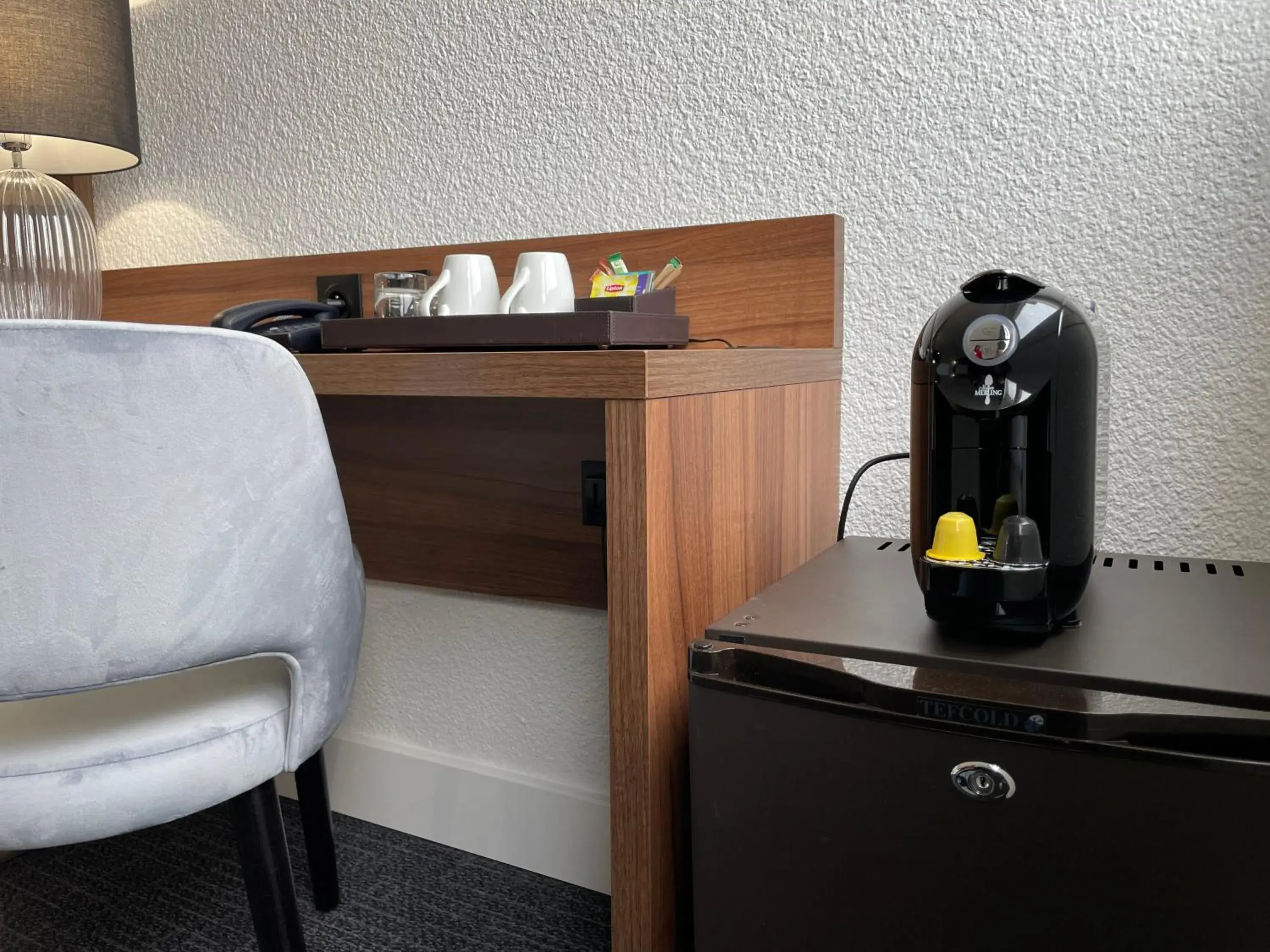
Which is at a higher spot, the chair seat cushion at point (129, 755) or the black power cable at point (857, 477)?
→ the black power cable at point (857, 477)

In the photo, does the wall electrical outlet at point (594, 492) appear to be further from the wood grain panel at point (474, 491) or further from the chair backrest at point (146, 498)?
the chair backrest at point (146, 498)

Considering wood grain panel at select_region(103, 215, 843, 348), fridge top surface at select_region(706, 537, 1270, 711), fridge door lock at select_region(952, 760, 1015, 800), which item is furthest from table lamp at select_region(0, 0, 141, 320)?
fridge door lock at select_region(952, 760, 1015, 800)

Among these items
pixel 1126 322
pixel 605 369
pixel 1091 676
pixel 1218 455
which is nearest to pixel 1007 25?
pixel 1126 322

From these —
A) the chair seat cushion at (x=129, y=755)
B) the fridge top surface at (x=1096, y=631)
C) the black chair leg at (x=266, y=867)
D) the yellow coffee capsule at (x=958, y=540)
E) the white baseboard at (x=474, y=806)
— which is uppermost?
the yellow coffee capsule at (x=958, y=540)

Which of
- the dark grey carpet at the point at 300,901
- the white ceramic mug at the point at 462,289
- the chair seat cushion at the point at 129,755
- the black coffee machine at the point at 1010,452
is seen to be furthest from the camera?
the dark grey carpet at the point at 300,901

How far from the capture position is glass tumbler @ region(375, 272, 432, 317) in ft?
3.72

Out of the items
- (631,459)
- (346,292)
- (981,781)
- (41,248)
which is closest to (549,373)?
(631,459)

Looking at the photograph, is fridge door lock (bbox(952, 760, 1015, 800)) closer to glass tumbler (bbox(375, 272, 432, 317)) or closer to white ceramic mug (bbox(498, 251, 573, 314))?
white ceramic mug (bbox(498, 251, 573, 314))

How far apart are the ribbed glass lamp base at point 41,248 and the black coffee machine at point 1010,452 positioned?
130cm

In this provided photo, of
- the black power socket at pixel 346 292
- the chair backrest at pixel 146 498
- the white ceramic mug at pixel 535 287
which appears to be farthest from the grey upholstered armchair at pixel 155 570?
the black power socket at pixel 346 292

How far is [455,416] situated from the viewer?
136cm

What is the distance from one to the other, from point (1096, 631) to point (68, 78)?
155 cm

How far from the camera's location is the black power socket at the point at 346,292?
1.42 metres

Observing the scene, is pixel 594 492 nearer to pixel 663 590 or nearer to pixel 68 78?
pixel 663 590
